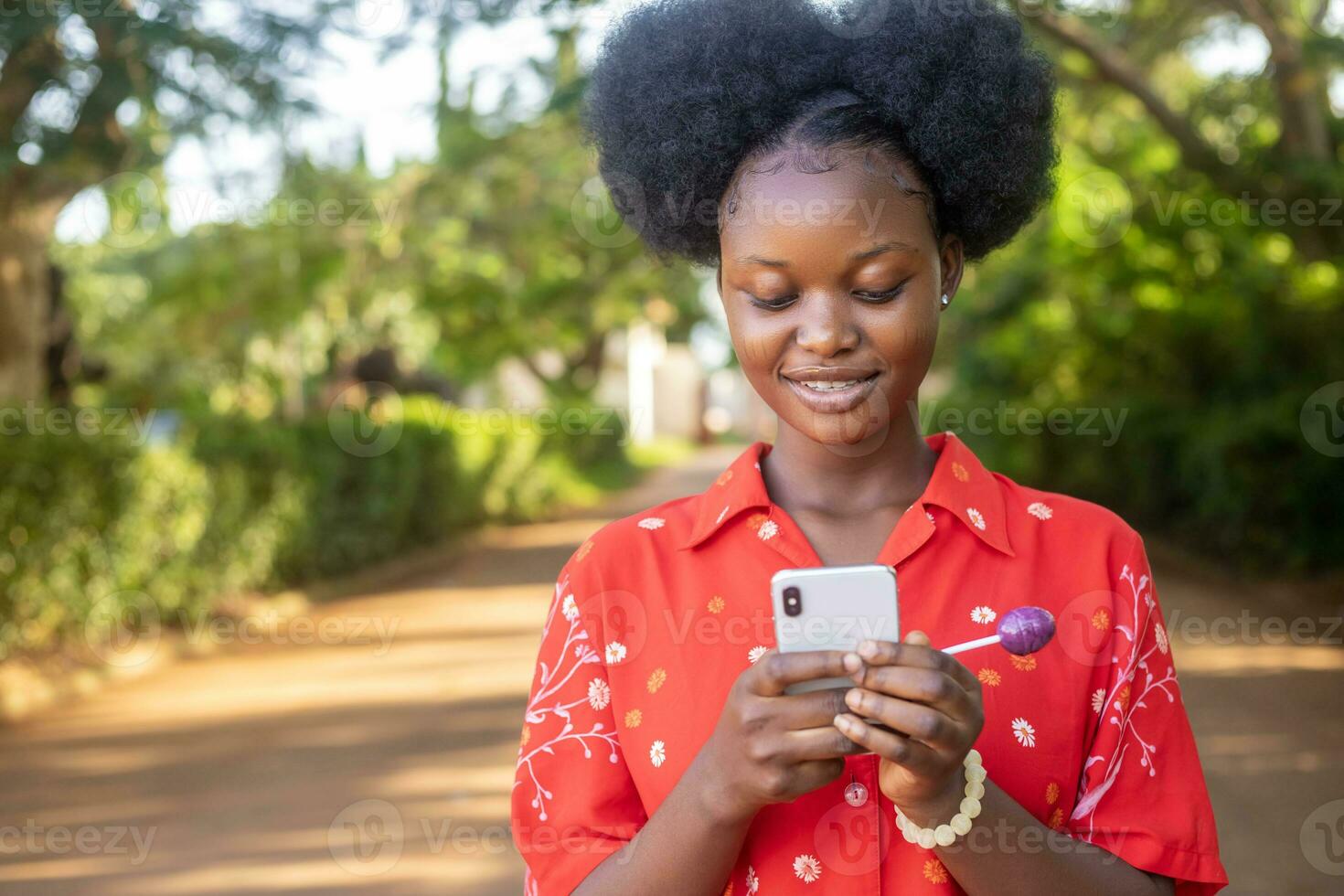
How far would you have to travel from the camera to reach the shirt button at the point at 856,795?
1562mm

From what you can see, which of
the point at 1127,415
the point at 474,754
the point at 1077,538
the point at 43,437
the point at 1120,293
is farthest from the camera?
the point at 1120,293

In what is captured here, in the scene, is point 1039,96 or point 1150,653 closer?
point 1150,653

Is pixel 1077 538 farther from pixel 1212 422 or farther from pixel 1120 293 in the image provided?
pixel 1120 293

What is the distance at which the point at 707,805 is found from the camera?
1440 mm

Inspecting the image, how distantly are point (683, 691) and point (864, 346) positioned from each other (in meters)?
0.47

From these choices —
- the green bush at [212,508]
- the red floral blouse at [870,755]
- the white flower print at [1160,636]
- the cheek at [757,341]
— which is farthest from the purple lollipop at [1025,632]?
the green bush at [212,508]

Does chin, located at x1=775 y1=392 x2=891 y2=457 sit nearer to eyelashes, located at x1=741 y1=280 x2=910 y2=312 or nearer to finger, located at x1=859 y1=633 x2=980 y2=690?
eyelashes, located at x1=741 y1=280 x2=910 y2=312

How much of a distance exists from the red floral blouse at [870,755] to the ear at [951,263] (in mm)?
257

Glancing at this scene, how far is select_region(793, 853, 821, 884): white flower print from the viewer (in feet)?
5.10

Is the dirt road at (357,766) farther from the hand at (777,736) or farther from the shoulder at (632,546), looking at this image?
the hand at (777,736)

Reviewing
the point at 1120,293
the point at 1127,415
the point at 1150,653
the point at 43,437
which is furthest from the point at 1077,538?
the point at 1120,293

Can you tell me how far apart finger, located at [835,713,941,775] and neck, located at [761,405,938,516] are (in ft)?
1.65

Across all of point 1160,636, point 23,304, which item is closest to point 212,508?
point 23,304

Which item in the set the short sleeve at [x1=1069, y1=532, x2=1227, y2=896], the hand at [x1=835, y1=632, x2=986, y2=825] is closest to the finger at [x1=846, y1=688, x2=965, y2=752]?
the hand at [x1=835, y1=632, x2=986, y2=825]
